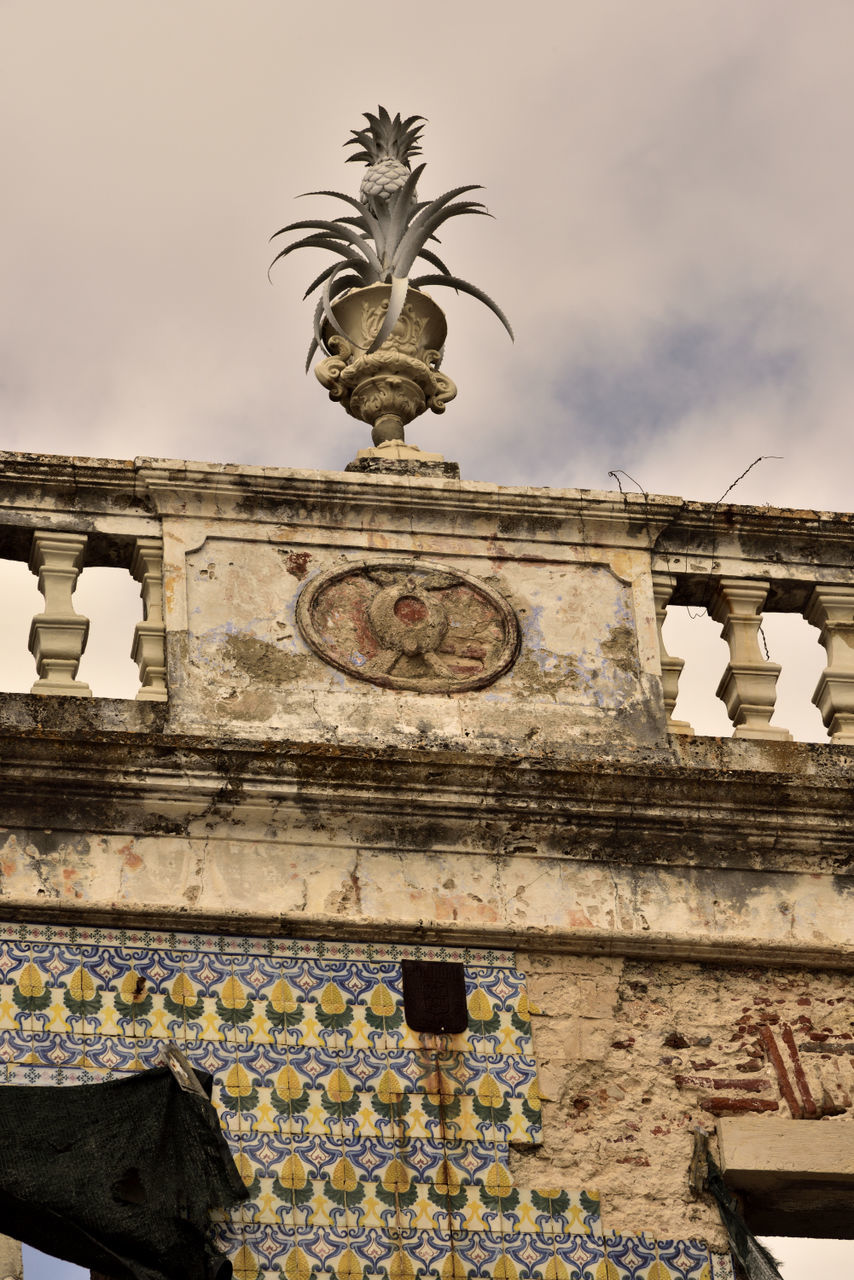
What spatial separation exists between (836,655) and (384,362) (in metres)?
2.08

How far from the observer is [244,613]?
9.96 meters

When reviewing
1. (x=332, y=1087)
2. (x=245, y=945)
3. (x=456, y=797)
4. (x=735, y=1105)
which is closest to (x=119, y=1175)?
(x=332, y=1087)

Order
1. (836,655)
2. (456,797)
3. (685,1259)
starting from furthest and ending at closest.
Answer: (836,655), (456,797), (685,1259)

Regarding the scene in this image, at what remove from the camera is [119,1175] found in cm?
852

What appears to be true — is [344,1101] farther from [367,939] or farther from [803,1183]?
[803,1183]

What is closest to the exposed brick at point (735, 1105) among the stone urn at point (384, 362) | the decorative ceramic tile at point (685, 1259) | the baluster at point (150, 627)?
the decorative ceramic tile at point (685, 1259)

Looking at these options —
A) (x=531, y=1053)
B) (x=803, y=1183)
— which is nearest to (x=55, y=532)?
(x=531, y=1053)

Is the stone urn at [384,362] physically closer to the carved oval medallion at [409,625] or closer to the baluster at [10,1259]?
the carved oval medallion at [409,625]

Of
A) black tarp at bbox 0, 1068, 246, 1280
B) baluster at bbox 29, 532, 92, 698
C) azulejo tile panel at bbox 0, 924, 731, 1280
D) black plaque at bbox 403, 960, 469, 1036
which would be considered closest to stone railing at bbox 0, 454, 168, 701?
baluster at bbox 29, 532, 92, 698

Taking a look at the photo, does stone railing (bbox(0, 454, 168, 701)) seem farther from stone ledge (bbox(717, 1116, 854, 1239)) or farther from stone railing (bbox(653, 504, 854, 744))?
stone ledge (bbox(717, 1116, 854, 1239))

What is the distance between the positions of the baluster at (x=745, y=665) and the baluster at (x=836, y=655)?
0.21 m

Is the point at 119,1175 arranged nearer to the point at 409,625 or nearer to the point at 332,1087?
the point at 332,1087

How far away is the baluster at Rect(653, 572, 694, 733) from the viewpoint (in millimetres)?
10125

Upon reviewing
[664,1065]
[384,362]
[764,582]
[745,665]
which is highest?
[384,362]
